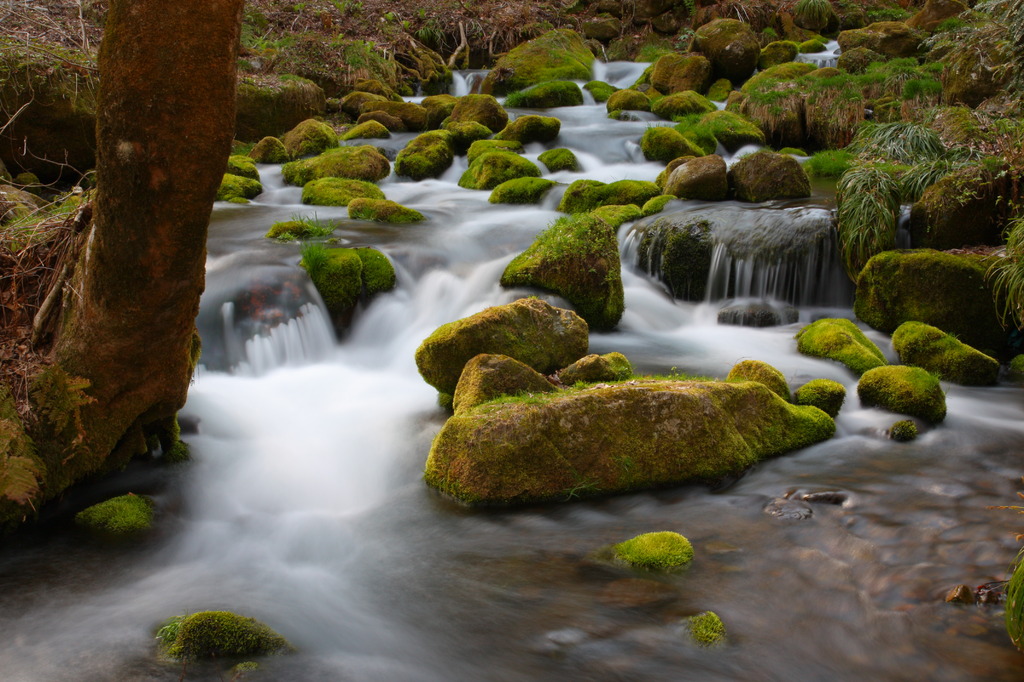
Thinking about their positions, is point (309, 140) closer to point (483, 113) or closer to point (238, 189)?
point (238, 189)

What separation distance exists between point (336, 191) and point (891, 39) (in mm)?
13895

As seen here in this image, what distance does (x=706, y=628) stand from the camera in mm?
3604

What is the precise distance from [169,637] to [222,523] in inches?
55.5

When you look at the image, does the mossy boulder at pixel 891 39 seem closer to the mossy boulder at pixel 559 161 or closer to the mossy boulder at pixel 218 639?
the mossy boulder at pixel 559 161

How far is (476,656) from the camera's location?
11.6 feet

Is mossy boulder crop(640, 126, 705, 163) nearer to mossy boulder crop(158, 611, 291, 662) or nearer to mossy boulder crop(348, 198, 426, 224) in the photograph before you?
mossy boulder crop(348, 198, 426, 224)

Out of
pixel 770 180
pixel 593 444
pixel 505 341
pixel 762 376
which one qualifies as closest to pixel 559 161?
pixel 770 180

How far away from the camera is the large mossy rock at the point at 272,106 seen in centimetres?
1631

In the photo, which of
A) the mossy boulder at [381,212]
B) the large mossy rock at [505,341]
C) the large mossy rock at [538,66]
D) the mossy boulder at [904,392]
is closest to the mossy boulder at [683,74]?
the large mossy rock at [538,66]

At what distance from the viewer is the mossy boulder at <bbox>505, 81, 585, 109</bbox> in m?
18.5

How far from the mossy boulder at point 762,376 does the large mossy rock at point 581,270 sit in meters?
2.21

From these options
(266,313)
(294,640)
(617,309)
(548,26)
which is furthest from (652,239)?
(548,26)

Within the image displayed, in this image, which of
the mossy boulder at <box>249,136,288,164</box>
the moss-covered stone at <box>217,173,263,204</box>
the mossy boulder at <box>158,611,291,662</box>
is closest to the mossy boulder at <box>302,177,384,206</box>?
the moss-covered stone at <box>217,173,263,204</box>

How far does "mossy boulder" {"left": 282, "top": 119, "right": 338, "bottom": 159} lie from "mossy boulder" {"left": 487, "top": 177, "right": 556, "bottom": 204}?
470cm
